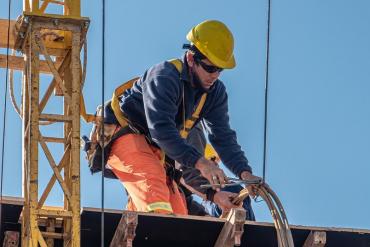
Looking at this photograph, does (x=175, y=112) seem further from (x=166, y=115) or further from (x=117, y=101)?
(x=117, y=101)

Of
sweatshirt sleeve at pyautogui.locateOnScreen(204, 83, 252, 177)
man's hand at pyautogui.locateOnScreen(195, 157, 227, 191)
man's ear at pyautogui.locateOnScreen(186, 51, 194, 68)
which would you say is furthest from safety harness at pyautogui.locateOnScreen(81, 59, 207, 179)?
man's hand at pyautogui.locateOnScreen(195, 157, 227, 191)

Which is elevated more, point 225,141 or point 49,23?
point 49,23

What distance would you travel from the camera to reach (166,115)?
15.3 metres

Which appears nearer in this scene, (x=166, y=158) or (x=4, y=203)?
(x=4, y=203)

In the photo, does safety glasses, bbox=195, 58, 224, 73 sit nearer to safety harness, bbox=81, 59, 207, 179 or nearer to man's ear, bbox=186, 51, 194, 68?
man's ear, bbox=186, 51, 194, 68

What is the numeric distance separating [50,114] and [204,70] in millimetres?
1600

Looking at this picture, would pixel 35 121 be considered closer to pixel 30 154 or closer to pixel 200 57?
pixel 30 154

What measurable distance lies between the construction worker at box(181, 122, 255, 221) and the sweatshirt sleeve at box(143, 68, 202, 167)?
2.96ft

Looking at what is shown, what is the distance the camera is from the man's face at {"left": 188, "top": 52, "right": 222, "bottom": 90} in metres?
15.8

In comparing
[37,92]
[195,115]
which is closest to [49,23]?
[37,92]

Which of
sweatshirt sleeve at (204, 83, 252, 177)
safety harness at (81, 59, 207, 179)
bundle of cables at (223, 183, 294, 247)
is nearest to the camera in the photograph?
bundle of cables at (223, 183, 294, 247)

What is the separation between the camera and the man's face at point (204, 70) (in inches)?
622

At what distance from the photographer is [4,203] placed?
15.2 metres

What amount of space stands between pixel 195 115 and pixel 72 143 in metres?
1.40
